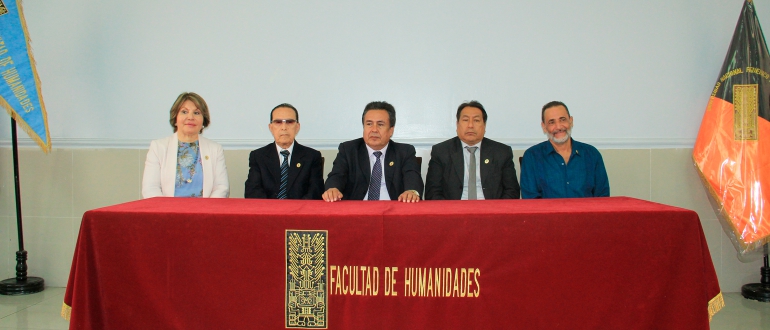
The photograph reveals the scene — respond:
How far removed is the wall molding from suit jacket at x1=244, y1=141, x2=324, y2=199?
517 millimetres

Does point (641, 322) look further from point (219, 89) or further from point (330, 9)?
point (219, 89)

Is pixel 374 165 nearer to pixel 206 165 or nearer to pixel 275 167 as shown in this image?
pixel 275 167

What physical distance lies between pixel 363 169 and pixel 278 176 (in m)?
0.59

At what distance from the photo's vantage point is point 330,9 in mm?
3719

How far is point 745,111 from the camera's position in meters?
3.21

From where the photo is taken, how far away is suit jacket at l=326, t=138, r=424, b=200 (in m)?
2.97

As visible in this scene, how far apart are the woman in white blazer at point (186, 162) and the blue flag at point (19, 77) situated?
1.01 metres

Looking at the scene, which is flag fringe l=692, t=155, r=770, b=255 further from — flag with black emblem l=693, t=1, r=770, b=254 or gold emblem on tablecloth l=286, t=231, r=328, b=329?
gold emblem on tablecloth l=286, t=231, r=328, b=329

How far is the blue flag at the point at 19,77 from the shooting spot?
10.6 feet

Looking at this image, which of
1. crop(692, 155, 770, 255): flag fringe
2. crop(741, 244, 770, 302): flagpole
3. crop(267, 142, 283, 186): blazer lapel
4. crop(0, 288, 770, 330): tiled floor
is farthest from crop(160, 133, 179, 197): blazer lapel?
crop(741, 244, 770, 302): flagpole

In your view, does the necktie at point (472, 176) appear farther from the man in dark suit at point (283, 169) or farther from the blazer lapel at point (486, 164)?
the man in dark suit at point (283, 169)

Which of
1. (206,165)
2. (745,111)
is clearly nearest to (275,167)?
(206,165)

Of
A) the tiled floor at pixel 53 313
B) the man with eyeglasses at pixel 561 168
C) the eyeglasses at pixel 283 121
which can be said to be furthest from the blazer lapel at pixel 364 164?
the tiled floor at pixel 53 313

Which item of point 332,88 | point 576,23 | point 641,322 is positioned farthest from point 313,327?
point 576,23
